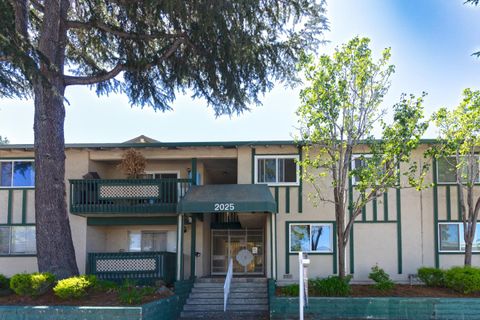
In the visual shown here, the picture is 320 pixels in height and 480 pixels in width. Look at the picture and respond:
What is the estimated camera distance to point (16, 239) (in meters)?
21.2

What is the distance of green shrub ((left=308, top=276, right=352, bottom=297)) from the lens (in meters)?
17.0

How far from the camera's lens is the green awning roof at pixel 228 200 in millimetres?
18109

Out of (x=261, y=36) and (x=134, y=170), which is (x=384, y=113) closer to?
(x=261, y=36)

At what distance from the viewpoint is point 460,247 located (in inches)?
790

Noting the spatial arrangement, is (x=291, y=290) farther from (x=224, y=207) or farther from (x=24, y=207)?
(x=24, y=207)

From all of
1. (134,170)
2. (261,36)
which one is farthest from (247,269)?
(261,36)

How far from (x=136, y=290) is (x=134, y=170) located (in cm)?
594

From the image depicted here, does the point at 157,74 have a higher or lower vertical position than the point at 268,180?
higher

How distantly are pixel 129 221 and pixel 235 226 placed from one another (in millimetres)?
5363

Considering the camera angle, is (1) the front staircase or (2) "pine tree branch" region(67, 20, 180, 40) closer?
(1) the front staircase

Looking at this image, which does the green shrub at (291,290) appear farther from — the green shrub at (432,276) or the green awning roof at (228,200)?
the green shrub at (432,276)

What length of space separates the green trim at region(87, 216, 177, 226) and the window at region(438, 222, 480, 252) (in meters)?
9.55

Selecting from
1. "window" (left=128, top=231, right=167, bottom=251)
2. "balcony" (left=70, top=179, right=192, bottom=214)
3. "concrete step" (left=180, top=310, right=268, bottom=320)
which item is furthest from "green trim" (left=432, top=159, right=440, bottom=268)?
"window" (left=128, top=231, right=167, bottom=251)

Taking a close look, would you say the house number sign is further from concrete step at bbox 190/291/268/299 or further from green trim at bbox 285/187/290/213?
green trim at bbox 285/187/290/213
